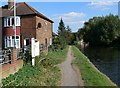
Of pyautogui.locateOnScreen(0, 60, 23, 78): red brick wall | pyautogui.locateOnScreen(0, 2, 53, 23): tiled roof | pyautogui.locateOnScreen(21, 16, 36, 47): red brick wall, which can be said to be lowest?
pyautogui.locateOnScreen(0, 60, 23, 78): red brick wall

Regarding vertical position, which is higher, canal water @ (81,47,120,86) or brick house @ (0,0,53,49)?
brick house @ (0,0,53,49)

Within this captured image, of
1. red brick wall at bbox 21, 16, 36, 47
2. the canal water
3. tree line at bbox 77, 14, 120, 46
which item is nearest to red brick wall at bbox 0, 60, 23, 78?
the canal water

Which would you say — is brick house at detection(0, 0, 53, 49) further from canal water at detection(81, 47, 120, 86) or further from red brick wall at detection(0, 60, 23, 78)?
red brick wall at detection(0, 60, 23, 78)

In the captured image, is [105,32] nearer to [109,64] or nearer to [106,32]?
[106,32]

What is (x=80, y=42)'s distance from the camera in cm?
14225

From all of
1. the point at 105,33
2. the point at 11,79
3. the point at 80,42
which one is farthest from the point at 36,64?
the point at 80,42

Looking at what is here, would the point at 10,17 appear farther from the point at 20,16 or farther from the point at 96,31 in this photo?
the point at 96,31

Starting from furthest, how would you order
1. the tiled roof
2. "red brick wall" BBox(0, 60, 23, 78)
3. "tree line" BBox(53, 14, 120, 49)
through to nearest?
1. "tree line" BBox(53, 14, 120, 49)
2. the tiled roof
3. "red brick wall" BBox(0, 60, 23, 78)

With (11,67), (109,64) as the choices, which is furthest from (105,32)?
(11,67)

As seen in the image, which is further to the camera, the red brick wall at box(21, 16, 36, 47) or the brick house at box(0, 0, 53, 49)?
the red brick wall at box(21, 16, 36, 47)

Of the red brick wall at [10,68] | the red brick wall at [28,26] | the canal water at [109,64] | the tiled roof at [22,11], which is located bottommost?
the canal water at [109,64]

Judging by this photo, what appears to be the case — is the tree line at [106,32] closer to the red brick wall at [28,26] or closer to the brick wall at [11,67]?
the red brick wall at [28,26]

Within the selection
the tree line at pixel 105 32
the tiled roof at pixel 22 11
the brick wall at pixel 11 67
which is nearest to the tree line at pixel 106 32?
the tree line at pixel 105 32

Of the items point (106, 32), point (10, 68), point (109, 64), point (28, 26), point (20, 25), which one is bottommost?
point (109, 64)
